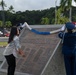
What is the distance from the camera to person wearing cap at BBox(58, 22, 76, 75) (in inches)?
306

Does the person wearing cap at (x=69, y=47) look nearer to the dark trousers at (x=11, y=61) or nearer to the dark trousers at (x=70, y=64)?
the dark trousers at (x=70, y=64)

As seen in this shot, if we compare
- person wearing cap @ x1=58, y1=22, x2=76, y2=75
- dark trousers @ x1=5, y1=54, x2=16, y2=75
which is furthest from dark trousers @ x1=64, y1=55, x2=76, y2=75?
dark trousers @ x1=5, y1=54, x2=16, y2=75

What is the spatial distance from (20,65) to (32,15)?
101433 millimetres

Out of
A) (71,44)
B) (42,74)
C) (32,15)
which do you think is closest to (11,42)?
(42,74)

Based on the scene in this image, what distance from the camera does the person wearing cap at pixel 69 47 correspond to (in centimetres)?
777

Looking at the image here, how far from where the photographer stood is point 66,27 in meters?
7.87

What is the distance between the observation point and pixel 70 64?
26.2 feet

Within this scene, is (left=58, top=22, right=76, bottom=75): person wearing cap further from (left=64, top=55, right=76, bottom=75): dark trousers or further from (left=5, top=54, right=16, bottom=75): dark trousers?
(left=5, top=54, right=16, bottom=75): dark trousers

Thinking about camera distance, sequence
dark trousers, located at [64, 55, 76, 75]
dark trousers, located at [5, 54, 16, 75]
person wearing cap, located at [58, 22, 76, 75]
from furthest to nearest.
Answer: dark trousers, located at [5, 54, 16, 75] → dark trousers, located at [64, 55, 76, 75] → person wearing cap, located at [58, 22, 76, 75]

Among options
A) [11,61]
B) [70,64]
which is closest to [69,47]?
[70,64]

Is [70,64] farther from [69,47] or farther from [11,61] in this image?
[11,61]

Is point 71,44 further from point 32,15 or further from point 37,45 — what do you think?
point 32,15

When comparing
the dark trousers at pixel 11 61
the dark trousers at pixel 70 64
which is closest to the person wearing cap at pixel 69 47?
the dark trousers at pixel 70 64

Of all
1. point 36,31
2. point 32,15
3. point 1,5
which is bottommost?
point 32,15
